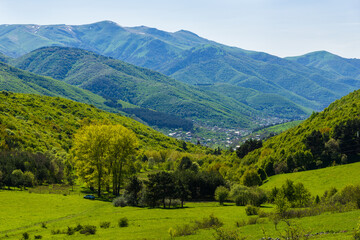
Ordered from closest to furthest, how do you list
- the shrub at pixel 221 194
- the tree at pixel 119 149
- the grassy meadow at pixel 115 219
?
the grassy meadow at pixel 115 219
the shrub at pixel 221 194
the tree at pixel 119 149

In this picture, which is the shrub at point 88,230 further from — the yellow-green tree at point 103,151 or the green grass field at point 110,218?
the yellow-green tree at point 103,151

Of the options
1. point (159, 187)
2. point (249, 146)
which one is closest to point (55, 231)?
point (159, 187)

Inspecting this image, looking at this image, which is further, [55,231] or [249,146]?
[249,146]

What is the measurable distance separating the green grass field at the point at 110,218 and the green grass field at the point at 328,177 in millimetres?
15287

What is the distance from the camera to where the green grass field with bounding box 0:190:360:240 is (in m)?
41.2

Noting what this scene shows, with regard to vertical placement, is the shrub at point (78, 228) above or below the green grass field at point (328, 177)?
below

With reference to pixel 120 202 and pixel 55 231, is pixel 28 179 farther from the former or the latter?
pixel 55 231

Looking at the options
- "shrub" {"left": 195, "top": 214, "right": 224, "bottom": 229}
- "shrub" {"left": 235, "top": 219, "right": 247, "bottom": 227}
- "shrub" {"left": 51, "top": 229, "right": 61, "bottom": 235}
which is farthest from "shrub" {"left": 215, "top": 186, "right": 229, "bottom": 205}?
"shrub" {"left": 51, "top": 229, "right": 61, "bottom": 235}

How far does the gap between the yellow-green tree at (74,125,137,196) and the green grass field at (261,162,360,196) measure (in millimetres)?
40830

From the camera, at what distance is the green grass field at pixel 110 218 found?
1620 inches

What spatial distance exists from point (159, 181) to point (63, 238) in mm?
29155

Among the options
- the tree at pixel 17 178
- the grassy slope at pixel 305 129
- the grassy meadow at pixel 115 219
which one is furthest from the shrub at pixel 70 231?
the grassy slope at pixel 305 129

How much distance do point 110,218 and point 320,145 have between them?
64.3m

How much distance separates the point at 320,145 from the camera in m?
88.6
